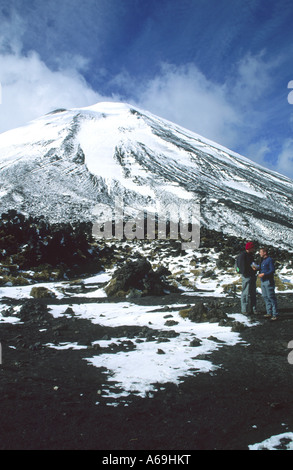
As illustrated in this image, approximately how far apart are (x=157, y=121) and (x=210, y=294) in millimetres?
76790

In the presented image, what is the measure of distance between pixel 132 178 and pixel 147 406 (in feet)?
147

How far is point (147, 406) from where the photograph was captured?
3959mm

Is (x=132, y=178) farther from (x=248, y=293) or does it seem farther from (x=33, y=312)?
(x=248, y=293)

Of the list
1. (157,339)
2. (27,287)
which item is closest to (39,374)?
(157,339)

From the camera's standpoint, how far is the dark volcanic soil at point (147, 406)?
10.8 ft

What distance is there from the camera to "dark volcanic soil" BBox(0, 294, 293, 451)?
3.28m

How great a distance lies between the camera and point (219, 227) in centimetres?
3152

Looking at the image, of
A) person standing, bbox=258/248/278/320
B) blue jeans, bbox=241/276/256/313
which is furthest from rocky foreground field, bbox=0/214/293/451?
blue jeans, bbox=241/276/256/313

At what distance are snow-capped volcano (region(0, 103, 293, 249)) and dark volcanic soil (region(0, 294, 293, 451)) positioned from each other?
24716mm

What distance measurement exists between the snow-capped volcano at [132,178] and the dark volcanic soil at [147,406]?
2472cm

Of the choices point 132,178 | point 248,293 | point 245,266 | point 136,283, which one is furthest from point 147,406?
point 132,178

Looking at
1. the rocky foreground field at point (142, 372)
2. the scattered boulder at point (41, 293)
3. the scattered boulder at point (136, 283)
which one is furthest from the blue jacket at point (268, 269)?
the scattered boulder at point (41, 293)

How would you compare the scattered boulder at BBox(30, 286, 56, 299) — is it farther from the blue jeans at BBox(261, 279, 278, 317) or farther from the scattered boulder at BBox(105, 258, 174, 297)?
the blue jeans at BBox(261, 279, 278, 317)
